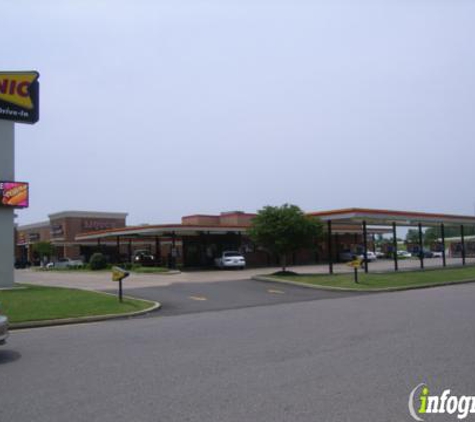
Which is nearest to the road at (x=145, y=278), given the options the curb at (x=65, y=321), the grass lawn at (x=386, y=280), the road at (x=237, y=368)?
Answer: the grass lawn at (x=386, y=280)

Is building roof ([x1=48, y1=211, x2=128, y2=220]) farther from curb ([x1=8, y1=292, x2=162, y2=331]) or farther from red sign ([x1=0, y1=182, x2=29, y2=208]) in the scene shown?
curb ([x1=8, y1=292, x2=162, y2=331])

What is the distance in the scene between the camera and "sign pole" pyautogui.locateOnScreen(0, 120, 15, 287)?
24.2 m

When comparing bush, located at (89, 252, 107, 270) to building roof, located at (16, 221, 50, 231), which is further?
building roof, located at (16, 221, 50, 231)

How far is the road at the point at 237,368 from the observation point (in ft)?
19.3

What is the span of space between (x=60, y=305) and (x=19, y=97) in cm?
1331

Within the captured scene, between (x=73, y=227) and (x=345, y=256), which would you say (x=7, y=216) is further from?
(x=73, y=227)

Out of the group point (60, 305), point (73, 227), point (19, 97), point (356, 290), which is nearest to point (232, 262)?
point (356, 290)

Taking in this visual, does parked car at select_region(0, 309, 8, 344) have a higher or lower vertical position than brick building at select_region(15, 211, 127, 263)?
lower

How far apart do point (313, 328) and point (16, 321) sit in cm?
750

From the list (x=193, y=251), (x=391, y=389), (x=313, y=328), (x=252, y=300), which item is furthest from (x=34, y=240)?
(x=391, y=389)

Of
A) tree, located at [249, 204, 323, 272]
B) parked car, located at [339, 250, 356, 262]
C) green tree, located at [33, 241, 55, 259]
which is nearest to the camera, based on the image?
tree, located at [249, 204, 323, 272]

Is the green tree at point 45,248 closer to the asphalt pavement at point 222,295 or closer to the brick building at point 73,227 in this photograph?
the brick building at point 73,227

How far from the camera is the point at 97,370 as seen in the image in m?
7.96

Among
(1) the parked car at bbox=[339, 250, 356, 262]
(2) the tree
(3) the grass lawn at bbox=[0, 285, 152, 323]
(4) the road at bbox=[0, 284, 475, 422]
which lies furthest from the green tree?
(4) the road at bbox=[0, 284, 475, 422]
